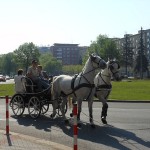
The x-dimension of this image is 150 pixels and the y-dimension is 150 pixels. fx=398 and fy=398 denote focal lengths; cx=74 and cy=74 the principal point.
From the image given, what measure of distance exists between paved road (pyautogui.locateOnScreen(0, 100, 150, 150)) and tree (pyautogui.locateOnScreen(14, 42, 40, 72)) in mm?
112868

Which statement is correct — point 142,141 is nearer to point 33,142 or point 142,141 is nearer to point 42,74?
point 33,142

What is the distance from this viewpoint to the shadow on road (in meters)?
10.1

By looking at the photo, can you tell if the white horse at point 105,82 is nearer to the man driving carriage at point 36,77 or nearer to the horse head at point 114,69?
the horse head at point 114,69

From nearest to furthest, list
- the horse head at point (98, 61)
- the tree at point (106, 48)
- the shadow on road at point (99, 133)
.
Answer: the shadow on road at point (99, 133) → the horse head at point (98, 61) → the tree at point (106, 48)

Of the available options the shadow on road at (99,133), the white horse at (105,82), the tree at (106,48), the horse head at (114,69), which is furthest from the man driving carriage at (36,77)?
the tree at (106,48)

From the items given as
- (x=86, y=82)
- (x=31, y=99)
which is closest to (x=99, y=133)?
(x=86, y=82)

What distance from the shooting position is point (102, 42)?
12488 cm

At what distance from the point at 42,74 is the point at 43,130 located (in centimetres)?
500

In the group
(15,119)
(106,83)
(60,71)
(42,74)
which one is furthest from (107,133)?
(60,71)

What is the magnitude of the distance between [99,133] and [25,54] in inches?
4728

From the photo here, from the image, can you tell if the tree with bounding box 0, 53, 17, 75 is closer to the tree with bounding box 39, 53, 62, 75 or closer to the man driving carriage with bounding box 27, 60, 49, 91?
the tree with bounding box 39, 53, 62, 75

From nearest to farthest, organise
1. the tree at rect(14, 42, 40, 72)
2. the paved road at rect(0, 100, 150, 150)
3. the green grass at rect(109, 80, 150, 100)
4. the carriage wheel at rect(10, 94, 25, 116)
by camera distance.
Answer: the paved road at rect(0, 100, 150, 150) < the carriage wheel at rect(10, 94, 25, 116) < the green grass at rect(109, 80, 150, 100) < the tree at rect(14, 42, 40, 72)

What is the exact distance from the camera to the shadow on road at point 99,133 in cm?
1008

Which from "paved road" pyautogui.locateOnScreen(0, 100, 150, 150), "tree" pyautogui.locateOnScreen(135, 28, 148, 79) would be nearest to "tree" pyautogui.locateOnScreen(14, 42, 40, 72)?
"tree" pyautogui.locateOnScreen(135, 28, 148, 79)
